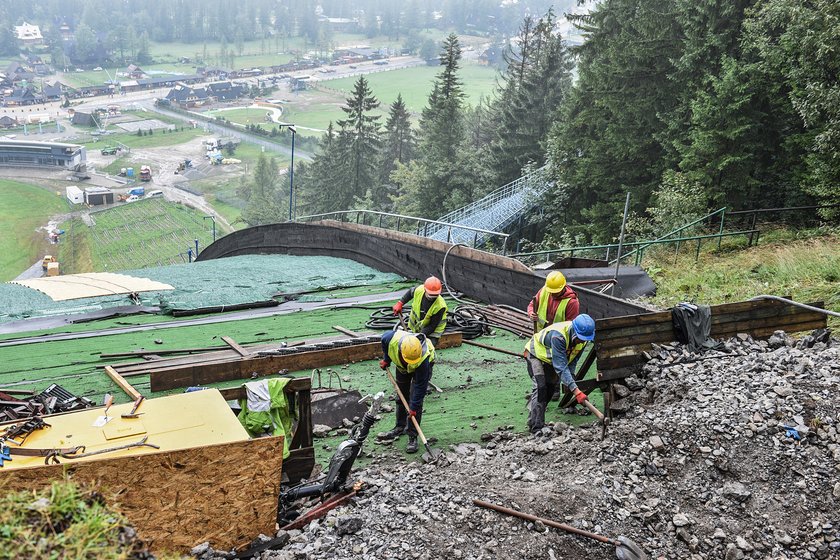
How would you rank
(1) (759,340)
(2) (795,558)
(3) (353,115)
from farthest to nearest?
(3) (353,115)
(1) (759,340)
(2) (795,558)

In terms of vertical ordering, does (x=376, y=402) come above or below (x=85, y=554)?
below

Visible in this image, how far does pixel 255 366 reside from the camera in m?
10.7

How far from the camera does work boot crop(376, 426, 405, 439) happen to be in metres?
9.16

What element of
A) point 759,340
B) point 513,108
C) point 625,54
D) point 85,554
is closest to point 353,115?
point 513,108

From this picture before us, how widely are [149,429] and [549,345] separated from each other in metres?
4.68

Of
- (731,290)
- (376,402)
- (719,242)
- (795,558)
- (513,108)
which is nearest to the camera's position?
(795,558)

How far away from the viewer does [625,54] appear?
2859 cm

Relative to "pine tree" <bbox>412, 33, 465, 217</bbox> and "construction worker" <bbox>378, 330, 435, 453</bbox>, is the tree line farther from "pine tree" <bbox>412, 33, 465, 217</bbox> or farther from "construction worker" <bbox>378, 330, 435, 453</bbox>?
"construction worker" <bbox>378, 330, 435, 453</bbox>

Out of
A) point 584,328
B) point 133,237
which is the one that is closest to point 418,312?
point 584,328

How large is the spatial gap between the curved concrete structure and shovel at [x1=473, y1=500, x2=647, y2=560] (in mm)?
5340

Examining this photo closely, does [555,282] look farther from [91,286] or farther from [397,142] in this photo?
[397,142]

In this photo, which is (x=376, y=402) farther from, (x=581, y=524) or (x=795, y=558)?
(x=795, y=558)

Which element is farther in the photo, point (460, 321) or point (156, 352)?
point (460, 321)

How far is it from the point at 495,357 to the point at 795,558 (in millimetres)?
5752
